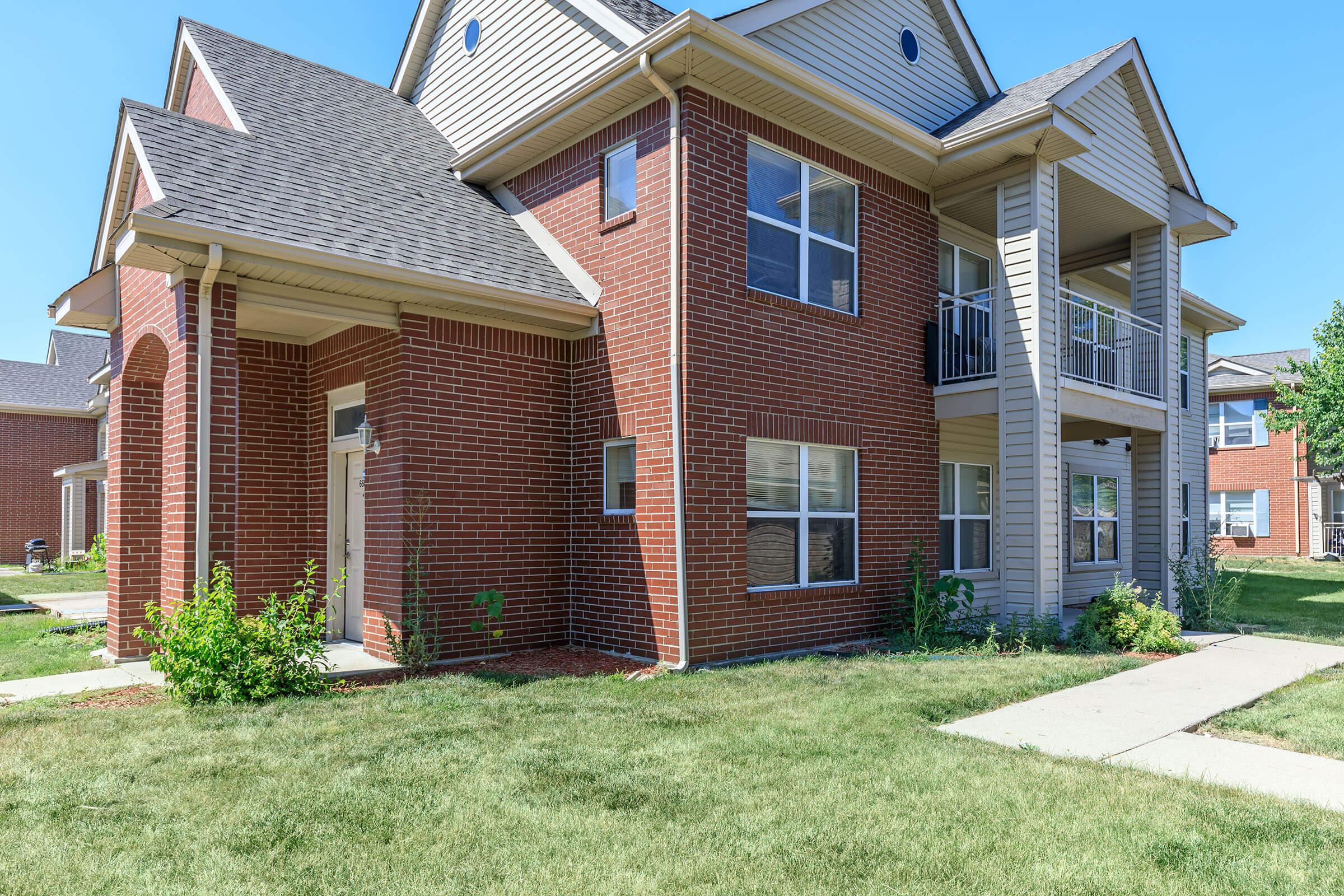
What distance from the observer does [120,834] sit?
414cm

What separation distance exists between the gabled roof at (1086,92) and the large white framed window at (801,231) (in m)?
1.66

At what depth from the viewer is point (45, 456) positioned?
29688 mm

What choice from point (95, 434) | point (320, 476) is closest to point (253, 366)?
point (320, 476)

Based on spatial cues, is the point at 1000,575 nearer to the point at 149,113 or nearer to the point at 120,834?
the point at 120,834

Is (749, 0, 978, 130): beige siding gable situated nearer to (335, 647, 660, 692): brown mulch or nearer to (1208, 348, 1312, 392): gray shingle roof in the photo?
(335, 647, 660, 692): brown mulch

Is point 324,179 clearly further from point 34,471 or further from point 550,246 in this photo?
point 34,471

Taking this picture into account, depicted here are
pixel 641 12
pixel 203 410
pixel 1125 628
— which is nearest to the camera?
pixel 203 410

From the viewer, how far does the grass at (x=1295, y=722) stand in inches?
234

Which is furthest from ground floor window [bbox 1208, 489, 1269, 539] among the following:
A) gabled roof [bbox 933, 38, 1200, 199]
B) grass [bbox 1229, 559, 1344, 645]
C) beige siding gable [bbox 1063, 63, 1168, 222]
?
beige siding gable [bbox 1063, 63, 1168, 222]

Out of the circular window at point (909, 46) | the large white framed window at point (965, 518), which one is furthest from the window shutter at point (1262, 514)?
the circular window at point (909, 46)

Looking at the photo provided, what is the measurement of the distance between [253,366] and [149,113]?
9.63 feet

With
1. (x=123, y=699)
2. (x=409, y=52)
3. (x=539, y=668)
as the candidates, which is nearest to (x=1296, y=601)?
(x=539, y=668)

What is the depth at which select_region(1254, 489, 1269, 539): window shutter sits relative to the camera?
32.4 m

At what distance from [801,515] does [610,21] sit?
6.21 m
